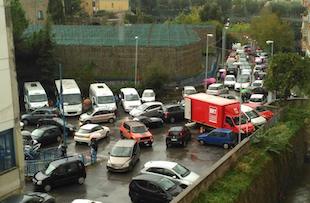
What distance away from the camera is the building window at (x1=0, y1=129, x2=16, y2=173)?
22.9 metres

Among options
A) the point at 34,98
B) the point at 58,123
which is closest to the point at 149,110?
the point at 58,123

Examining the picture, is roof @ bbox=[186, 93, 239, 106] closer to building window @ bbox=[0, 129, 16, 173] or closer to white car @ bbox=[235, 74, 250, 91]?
building window @ bbox=[0, 129, 16, 173]

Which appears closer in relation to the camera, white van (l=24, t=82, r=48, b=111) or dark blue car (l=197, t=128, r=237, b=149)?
dark blue car (l=197, t=128, r=237, b=149)

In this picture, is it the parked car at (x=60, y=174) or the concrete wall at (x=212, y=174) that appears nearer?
the concrete wall at (x=212, y=174)

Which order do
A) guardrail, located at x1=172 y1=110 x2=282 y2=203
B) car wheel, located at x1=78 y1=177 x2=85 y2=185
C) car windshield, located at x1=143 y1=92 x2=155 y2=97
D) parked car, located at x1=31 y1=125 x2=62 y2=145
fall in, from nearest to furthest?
guardrail, located at x1=172 y1=110 x2=282 y2=203, car wheel, located at x1=78 y1=177 x2=85 y2=185, parked car, located at x1=31 y1=125 x2=62 y2=145, car windshield, located at x1=143 y1=92 x2=155 y2=97

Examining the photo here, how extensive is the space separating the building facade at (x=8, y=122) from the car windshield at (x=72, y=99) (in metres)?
17.1

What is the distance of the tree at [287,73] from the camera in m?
37.9

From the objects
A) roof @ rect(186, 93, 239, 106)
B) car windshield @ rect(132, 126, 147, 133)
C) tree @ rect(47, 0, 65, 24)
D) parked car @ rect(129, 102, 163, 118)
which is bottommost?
parked car @ rect(129, 102, 163, 118)

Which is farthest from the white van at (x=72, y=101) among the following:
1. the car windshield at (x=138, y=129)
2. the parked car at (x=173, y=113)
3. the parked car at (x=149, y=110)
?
the car windshield at (x=138, y=129)

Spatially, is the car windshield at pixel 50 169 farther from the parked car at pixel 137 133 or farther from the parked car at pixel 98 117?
the parked car at pixel 98 117

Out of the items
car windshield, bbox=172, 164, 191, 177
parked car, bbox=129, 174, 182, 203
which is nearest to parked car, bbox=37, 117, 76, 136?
car windshield, bbox=172, 164, 191, 177

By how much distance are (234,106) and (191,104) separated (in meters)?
3.50

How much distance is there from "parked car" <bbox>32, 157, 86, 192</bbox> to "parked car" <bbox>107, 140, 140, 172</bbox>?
2.05 meters

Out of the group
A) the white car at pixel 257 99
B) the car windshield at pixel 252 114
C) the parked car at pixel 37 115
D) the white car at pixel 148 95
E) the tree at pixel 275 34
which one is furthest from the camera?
the tree at pixel 275 34
